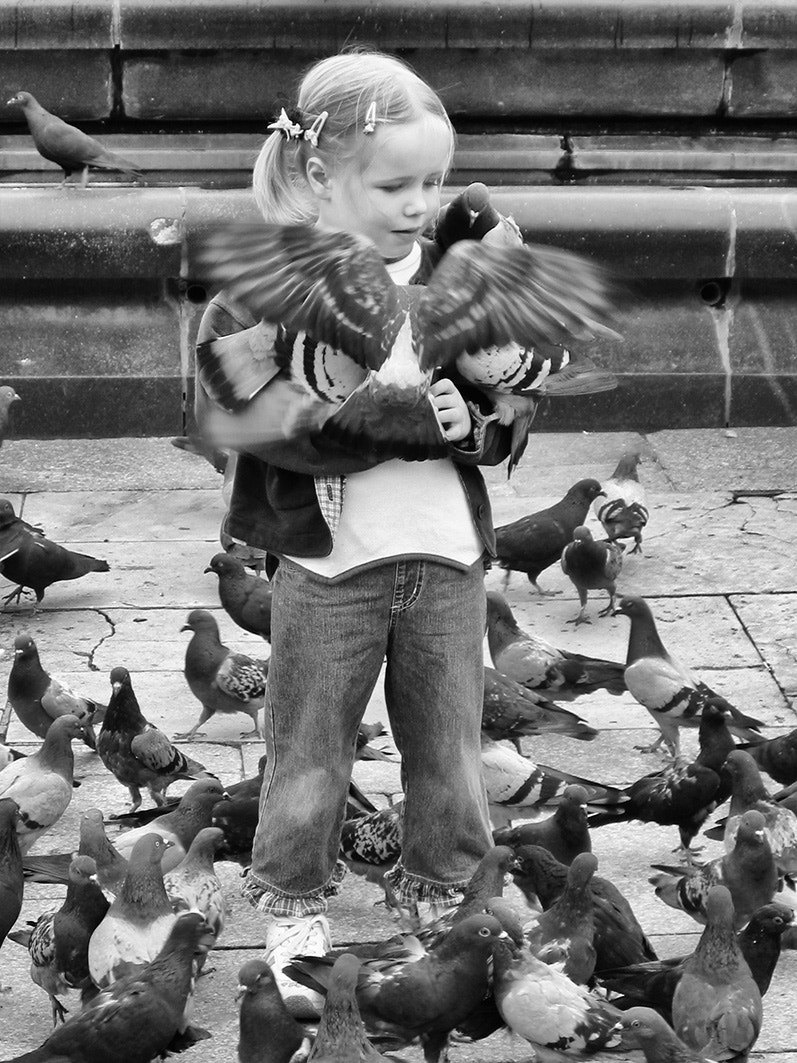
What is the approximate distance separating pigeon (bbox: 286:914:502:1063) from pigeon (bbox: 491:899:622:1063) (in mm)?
51

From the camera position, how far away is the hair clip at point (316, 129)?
3.83m

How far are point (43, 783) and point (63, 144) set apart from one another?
5.51 metres

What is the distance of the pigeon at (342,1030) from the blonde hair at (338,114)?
67.5 inches

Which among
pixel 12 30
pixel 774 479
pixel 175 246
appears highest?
pixel 12 30

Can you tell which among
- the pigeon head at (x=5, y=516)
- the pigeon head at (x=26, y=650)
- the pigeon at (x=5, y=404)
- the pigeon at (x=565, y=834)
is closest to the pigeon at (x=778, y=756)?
the pigeon at (x=565, y=834)

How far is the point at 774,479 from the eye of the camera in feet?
30.1

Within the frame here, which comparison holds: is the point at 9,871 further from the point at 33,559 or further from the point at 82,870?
the point at 33,559

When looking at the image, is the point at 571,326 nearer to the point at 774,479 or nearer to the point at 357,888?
the point at 357,888

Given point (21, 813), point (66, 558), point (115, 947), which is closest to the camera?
point (115, 947)

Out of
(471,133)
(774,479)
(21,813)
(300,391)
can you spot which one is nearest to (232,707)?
(21,813)

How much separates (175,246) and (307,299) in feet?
20.6

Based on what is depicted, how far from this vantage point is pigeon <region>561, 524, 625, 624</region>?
749cm

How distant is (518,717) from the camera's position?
20.3 feet

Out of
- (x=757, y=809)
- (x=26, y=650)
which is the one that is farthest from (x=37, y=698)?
(x=757, y=809)
